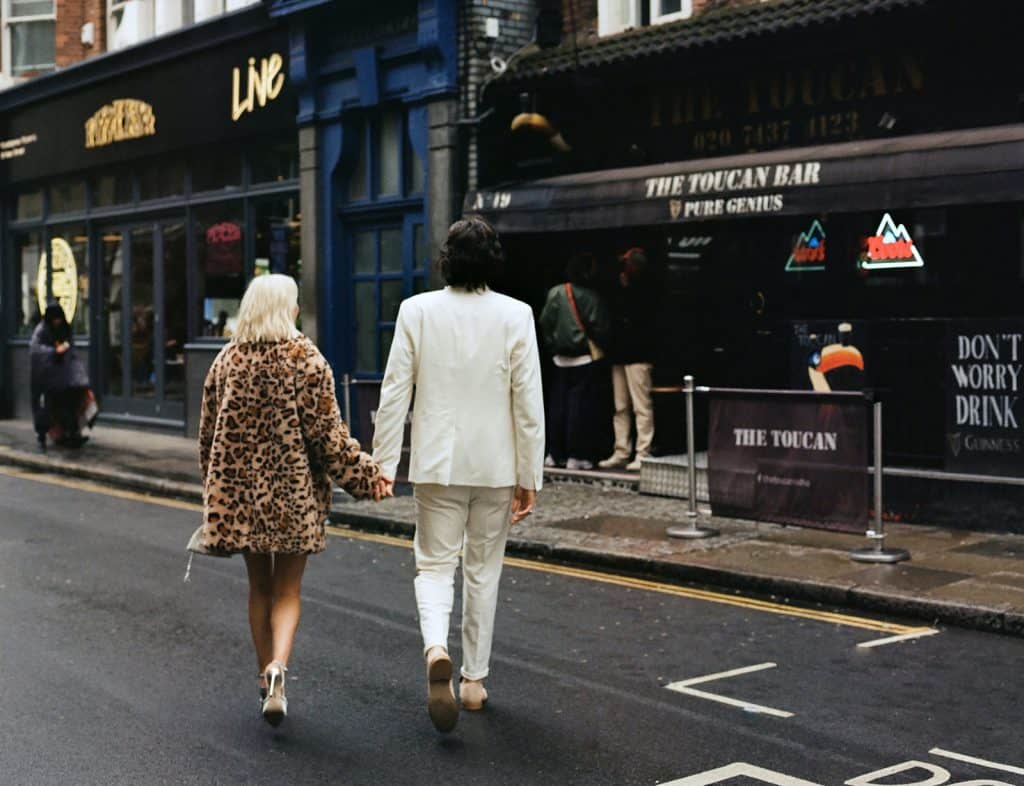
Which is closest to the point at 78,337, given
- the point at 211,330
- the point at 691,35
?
the point at 211,330

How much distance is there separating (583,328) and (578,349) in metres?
0.21

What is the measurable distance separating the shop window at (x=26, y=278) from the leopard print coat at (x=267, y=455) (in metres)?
19.9

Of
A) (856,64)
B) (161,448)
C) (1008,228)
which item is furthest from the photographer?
(161,448)

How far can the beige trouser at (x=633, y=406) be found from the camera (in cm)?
1450

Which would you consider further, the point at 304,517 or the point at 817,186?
the point at 817,186

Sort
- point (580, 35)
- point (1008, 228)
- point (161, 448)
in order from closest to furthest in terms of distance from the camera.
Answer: point (1008, 228), point (580, 35), point (161, 448)

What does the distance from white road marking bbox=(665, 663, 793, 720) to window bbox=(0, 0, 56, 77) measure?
20.6 metres

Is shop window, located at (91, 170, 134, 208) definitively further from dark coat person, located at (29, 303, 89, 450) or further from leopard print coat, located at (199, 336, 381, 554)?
leopard print coat, located at (199, 336, 381, 554)

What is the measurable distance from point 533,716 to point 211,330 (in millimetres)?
14937

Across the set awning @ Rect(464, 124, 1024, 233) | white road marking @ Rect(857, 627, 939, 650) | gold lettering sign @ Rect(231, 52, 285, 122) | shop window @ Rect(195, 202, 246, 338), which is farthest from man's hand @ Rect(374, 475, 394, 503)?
shop window @ Rect(195, 202, 246, 338)

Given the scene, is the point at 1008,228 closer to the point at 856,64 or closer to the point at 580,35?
the point at 856,64

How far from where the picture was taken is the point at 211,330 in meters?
20.4

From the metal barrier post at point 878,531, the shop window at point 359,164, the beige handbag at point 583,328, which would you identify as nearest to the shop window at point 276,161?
the shop window at point 359,164

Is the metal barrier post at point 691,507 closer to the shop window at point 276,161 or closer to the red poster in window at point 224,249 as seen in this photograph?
the shop window at point 276,161
